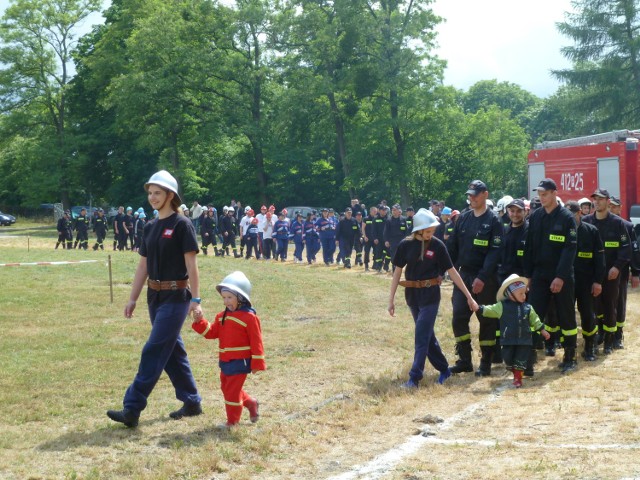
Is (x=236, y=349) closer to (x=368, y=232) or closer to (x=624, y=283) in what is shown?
(x=624, y=283)

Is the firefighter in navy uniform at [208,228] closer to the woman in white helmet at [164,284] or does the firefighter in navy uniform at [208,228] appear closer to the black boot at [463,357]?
the black boot at [463,357]

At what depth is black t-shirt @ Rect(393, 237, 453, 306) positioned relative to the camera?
9562 mm

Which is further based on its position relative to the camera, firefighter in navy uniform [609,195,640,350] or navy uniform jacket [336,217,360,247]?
navy uniform jacket [336,217,360,247]

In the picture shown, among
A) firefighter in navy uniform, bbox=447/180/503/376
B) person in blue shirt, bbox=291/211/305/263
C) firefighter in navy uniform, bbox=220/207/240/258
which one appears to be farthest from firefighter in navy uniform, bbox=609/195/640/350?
firefighter in navy uniform, bbox=220/207/240/258

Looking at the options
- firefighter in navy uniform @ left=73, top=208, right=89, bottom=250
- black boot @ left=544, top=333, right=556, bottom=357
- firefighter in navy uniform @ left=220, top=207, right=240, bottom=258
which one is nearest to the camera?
black boot @ left=544, top=333, right=556, bottom=357

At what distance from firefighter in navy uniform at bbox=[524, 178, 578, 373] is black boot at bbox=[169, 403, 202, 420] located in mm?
4335

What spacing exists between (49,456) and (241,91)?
156ft

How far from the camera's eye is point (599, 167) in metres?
22.0

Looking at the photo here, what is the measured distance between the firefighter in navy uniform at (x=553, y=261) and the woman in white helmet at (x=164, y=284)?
445 cm

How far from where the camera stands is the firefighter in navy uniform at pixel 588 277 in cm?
1100

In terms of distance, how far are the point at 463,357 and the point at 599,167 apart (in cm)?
1306

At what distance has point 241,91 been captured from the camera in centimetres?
5306

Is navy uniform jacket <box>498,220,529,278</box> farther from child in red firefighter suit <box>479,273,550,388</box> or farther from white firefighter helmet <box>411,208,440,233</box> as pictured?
white firefighter helmet <box>411,208,440,233</box>

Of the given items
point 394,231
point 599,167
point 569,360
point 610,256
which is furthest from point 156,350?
point 394,231
